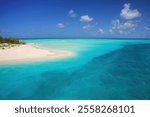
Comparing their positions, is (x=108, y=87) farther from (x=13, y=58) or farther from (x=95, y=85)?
(x=13, y=58)

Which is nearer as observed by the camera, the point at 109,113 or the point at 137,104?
the point at 109,113

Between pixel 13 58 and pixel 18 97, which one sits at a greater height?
pixel 13 58

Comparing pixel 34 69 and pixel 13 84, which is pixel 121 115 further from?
pixel 34 69

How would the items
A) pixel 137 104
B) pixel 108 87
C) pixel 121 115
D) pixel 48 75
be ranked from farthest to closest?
pixel 48 75
pixel 108 87
pixel 137 104
pixel 121 115

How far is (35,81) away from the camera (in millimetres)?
4535

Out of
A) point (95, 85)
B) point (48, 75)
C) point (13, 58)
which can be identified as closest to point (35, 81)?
point (48, 75)

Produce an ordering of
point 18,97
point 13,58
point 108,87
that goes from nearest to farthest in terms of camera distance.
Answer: point 18,97, point 108,87, point 13,58

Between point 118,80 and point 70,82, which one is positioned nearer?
point 70,82

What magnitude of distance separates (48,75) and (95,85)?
1162 mm

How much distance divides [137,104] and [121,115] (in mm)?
538

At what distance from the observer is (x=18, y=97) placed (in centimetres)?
382

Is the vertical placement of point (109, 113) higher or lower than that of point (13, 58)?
lower

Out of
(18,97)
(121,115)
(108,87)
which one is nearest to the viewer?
(121,115)

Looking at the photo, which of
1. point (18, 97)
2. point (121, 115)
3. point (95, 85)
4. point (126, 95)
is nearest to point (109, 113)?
point (121, 115)
